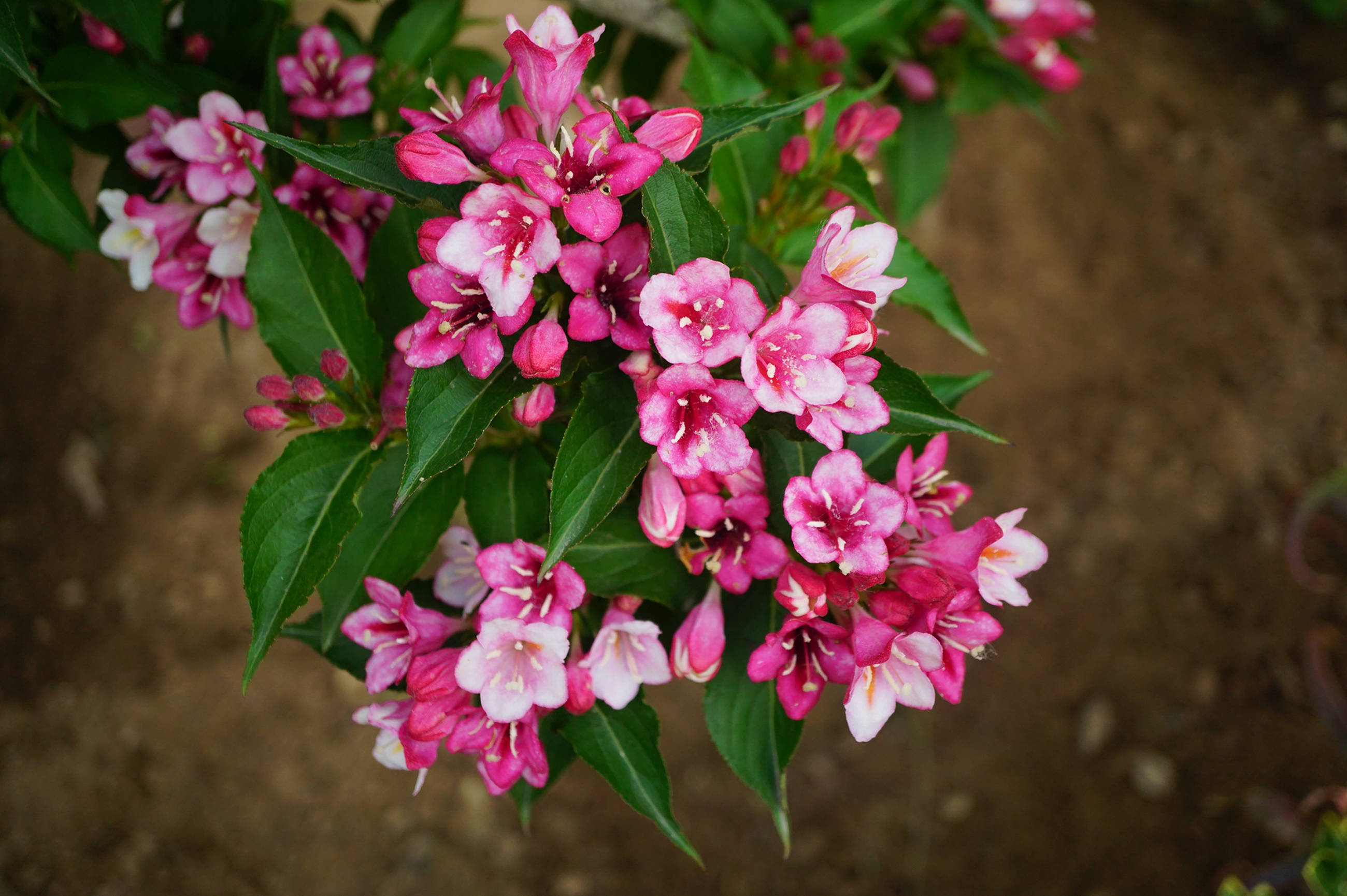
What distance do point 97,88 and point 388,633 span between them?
3.35ft

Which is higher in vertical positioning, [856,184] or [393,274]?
[856,184]

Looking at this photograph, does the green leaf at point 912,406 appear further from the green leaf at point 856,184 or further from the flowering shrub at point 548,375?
the green leaf at point 856,184

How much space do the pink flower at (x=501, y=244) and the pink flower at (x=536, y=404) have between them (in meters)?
0.17

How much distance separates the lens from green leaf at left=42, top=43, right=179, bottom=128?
140 centimetres

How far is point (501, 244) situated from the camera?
3.13ft

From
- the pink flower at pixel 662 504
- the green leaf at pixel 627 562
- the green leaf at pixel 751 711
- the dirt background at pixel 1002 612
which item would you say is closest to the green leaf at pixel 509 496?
the green leaf at pixel 627 562

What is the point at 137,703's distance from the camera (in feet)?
10.6

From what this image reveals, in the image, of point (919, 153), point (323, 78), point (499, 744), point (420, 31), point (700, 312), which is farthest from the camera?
point (919, 153)

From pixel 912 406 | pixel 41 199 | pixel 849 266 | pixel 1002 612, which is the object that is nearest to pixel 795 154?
pixel 849 266

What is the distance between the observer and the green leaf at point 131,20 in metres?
1.36

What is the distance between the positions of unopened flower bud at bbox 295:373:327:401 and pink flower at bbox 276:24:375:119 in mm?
549

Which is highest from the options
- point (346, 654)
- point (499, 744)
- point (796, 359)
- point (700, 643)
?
point (796, 359)

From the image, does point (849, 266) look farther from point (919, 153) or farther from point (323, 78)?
point (919, 153)

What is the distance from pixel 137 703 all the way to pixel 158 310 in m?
1.55
